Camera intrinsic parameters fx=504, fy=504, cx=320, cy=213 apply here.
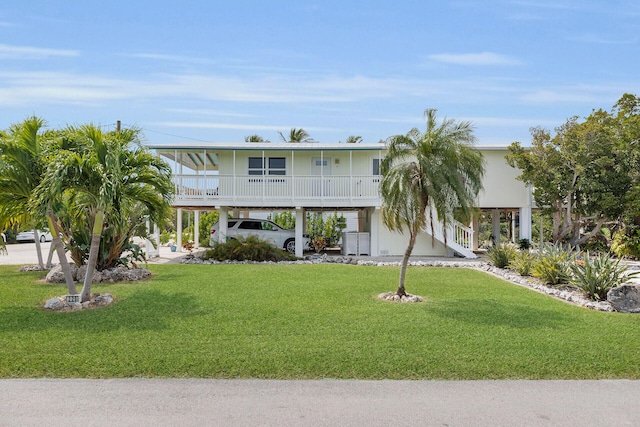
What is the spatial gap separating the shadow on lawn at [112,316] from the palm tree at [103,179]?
83 centimetres

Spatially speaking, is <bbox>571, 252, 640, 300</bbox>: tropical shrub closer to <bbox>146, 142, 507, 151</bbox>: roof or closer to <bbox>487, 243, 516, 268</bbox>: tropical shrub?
<bbox>487, 243, 516, 268</bbox>: tropical shrub

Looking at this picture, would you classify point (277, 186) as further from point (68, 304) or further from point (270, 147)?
point (68, 304)

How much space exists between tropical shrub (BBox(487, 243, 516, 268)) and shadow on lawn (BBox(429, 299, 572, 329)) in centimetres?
629

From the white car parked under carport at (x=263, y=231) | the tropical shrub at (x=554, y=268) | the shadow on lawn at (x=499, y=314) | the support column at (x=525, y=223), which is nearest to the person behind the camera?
the shadow on lawn at (x=499, y=314)

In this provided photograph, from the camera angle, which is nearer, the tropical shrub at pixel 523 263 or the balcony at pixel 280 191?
the tropical shrub at pixel 523 263

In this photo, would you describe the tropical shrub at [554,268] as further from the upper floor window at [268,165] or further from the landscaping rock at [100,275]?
the upper floor window at [268,165]

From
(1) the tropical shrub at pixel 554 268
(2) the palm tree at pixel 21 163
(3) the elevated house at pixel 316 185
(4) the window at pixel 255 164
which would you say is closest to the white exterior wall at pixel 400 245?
(3) the elevated house at pixel 316 185

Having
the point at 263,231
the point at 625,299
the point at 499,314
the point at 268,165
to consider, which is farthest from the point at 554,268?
the point at 268,165

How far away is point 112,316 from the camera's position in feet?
27.6

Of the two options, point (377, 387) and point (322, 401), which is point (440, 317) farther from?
point (322, 401)

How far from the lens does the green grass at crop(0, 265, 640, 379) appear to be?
5711 mm

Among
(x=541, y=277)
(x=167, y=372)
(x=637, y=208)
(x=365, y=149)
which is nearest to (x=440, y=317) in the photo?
(x=167, y=372)

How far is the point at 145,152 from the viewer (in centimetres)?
970

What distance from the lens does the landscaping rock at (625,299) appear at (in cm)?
940
